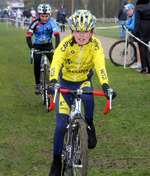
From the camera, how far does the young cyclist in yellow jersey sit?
4074mm

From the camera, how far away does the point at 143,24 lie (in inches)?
425

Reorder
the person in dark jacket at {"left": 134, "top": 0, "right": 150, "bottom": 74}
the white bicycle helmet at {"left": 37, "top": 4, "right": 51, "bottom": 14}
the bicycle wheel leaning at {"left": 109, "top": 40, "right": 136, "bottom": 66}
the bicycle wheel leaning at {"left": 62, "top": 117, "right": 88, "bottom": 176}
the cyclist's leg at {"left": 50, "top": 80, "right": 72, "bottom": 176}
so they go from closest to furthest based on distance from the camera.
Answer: the bicycle wheel leaning at {"left": 62, "top": 117, "right": 88, "bottom": 176} < the cyclist's leg at {"left": 50, "top": 80, "right": 72, "bottom": 176} < the white bicycle helmet at {"left": 37, "top": 4, "right": 51, "bottom": 14} < the person in dark jacket at {"left": 134, "top": 0, "right": 150, "bottom": 74} < the bicycle wheel leaning at {"left": 109, "top": 40, "right": 136, "bottom": 66}

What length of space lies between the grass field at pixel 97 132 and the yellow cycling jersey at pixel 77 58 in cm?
132

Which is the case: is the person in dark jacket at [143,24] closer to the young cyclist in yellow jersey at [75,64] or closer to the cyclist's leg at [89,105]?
the cyclist's leg at [89,105]

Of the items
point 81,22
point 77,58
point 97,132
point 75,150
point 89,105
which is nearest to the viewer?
point 75,150

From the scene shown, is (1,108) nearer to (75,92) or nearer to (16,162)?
(16,162)

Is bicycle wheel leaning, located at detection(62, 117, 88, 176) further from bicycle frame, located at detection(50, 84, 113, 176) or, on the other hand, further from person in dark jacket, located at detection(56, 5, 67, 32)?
person in dark jacket, located at detection(56, 5, 67, 32)

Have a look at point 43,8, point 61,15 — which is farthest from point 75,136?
point 61,15

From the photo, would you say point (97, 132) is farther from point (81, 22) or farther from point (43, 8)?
point (43, 8)

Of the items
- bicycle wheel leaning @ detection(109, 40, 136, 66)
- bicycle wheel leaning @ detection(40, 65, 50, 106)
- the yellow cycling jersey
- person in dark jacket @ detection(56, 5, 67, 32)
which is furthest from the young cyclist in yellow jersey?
person in dark jacket @ detection(56, 5, 67, 32)

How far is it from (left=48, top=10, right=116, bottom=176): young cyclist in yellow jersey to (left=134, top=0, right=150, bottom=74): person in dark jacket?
6617 millimetres

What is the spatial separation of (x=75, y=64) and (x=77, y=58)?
0.29ft

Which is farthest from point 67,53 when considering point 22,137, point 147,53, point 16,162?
point 147,53

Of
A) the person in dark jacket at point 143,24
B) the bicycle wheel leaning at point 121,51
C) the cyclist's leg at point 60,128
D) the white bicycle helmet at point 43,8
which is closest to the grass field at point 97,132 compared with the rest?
the cyclist's leg at point 60,128
